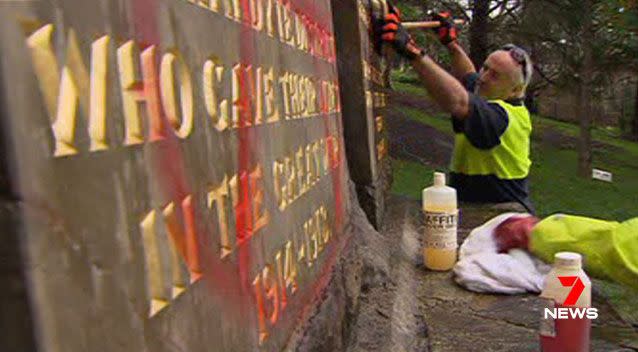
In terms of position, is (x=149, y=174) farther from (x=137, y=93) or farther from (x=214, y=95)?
(x=214, y=95)

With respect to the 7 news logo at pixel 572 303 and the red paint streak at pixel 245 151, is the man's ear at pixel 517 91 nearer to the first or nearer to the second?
the 7 news logo at pixel 572 303

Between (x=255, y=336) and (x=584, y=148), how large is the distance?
39.6 feet

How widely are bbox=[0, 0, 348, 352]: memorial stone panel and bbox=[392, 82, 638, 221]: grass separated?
707cm

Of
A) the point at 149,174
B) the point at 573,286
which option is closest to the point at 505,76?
the point at 573,286

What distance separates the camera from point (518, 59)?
3842mm

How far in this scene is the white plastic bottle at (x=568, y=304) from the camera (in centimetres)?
198

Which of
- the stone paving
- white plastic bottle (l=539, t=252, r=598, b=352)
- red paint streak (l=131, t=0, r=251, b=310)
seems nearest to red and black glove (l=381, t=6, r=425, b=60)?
the stone paving

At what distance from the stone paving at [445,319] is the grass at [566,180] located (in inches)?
220

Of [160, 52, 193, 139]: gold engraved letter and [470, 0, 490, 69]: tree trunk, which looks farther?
[470, 0, 490, 69]: tree trunk

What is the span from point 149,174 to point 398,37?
2603mm

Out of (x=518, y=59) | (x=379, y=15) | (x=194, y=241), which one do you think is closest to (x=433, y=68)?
(x=379, y=15)

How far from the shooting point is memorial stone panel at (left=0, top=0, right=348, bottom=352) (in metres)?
0.63

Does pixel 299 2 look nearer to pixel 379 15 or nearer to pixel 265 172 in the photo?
pixel 265 172

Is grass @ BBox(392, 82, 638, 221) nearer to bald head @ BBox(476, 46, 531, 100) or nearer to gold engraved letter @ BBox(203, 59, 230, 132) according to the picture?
bald head @ BBox(476, 46, 531, 100)
